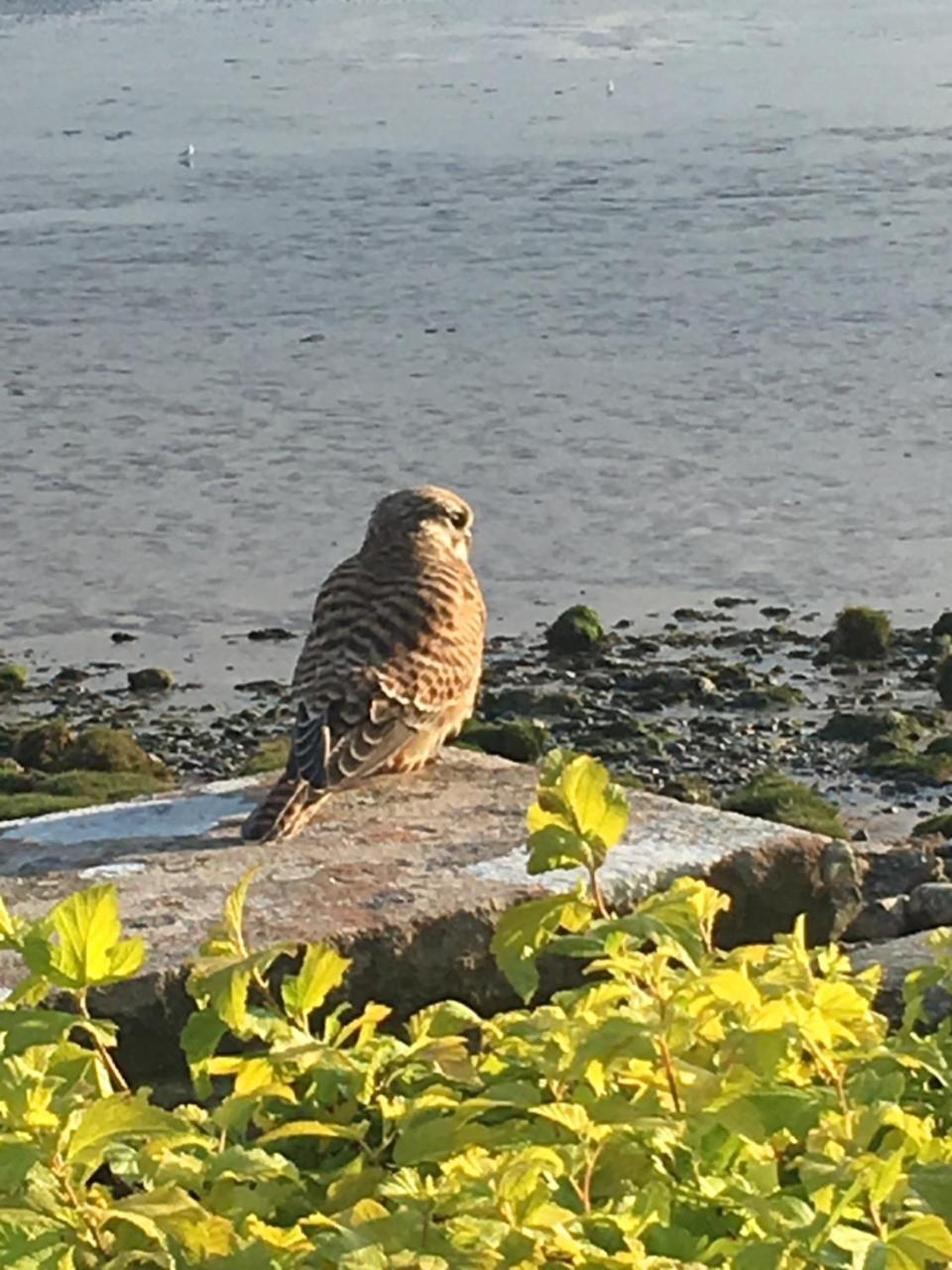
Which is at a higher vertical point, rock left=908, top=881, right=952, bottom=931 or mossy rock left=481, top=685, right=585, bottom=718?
rock left=908, top=881, right=952, bottom=931

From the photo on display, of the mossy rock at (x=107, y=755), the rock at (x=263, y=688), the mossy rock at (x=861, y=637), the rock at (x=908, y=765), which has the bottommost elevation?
the rock at (x=263, y=688)

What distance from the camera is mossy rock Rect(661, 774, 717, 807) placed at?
11.6 meters

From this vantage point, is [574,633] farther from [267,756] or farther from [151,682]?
[267,756]

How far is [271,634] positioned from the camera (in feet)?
47.0

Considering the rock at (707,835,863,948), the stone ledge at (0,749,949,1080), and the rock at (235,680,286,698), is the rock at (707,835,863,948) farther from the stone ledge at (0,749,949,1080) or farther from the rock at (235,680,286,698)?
the rock at (235,680,286,698)

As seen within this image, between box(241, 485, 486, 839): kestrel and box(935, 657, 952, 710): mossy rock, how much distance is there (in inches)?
252

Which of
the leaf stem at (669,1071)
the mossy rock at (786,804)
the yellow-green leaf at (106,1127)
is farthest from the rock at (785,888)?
the mossy rock at (786,804)

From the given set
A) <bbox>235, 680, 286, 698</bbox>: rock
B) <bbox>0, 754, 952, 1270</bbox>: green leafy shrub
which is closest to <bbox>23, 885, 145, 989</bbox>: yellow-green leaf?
<bbox>0, 754, 952, 1270</bbox>: green leafy shrub

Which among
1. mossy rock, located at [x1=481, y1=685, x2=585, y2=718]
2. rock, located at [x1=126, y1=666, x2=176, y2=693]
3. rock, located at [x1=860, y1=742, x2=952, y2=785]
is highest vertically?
rock, located at [x1=860, y1=742, x2=952, y2=785]

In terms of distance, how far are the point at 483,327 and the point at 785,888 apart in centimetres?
1718

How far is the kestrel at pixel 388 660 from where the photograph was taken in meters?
5.81

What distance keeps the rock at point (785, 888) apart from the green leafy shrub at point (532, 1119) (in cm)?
202

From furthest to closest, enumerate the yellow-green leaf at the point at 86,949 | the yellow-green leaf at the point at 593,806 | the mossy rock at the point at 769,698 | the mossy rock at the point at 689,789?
the mossy rock at the point at 769,698
the mossy rock at the point at 689,789
the yellow-green leaf at the point at 593,806
the yellow-green leaf at the point at 86,949

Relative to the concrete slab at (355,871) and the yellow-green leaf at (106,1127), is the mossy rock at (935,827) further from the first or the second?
the yellow-green leaf at (106,1127)
